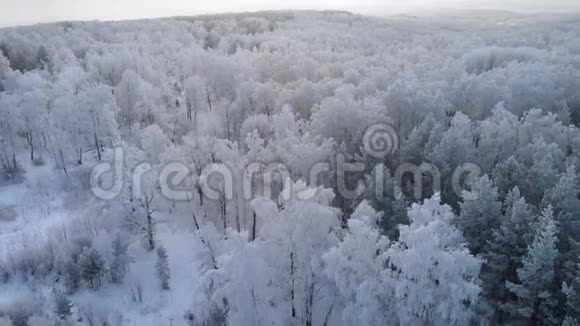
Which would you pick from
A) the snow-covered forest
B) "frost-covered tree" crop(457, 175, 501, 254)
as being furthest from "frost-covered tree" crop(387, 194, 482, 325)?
"frost-covered tree" crop(457, 175, 501, 254)

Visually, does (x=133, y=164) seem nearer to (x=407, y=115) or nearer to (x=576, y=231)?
(x=407, y=115)

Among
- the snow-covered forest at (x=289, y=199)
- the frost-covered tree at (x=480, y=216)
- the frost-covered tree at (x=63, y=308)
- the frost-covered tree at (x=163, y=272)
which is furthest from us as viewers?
the frost-covered tree at (x=163, y=272)

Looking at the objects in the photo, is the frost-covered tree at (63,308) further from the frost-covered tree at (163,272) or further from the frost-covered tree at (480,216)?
the frost-covered tree at (480,216)

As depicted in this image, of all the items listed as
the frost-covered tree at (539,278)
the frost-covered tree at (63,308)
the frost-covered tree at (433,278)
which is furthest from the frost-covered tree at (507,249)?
the frost-covered tree at (63,308)

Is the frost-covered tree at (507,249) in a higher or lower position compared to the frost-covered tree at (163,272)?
higher

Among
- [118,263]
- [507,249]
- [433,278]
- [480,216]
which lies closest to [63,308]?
[118,263]

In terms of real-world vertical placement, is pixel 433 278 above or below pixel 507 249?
above

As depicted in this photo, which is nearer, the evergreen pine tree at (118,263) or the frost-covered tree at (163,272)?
the frost-covered tree at (163,272)

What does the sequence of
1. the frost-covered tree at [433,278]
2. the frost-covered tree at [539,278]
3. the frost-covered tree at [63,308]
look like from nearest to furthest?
the frost-covered tree at [433,278] → the frost-covered tree at [539,278] → the frost-covered tree at [63,308]

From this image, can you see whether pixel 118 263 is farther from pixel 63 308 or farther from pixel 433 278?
pixel 433 278
